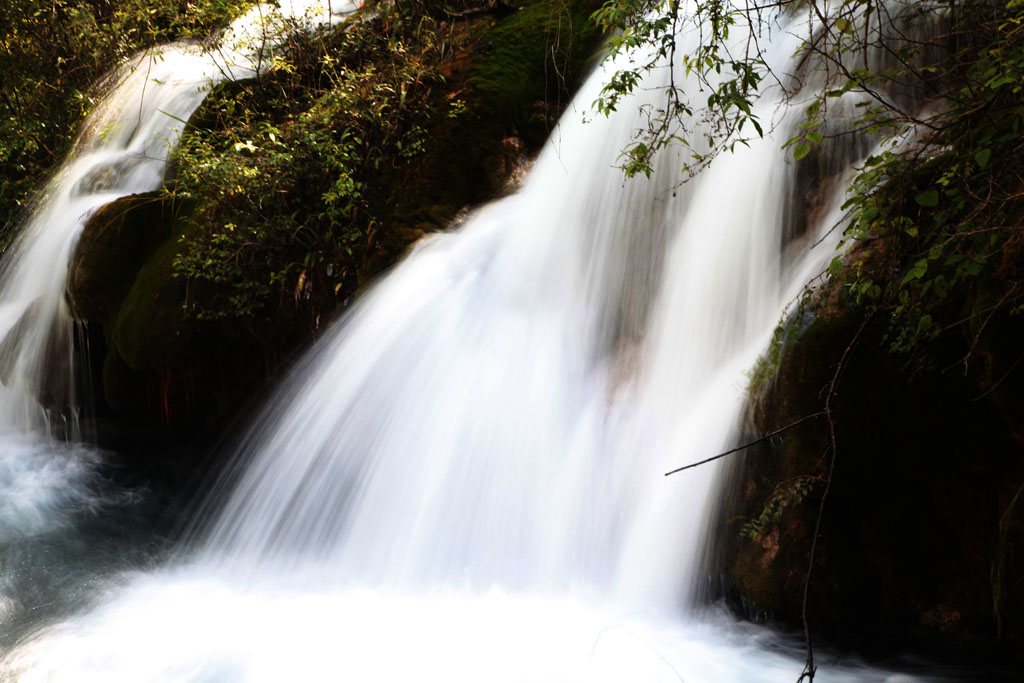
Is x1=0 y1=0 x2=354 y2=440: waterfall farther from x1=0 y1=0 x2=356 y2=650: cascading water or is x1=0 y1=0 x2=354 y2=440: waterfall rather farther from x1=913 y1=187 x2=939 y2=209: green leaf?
x1=913 y1=187 x2=939 y2=209: green leaf

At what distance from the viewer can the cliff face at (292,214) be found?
5.30 m

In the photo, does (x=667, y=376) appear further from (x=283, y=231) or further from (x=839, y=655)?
(x=283, y=231)

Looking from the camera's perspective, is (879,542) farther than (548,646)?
No

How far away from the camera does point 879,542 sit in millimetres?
2879

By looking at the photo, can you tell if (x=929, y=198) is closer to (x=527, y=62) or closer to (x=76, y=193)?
(x=527, y=62)

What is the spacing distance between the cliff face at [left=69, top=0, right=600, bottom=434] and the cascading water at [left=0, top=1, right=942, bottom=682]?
19.7 inches

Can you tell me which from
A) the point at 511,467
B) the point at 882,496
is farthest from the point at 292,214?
the point at 882,496

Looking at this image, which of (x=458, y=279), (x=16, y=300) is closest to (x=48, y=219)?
(x=16, y=300)

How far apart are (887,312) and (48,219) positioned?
22.3 ft

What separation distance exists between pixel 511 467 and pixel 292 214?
260 centimetres

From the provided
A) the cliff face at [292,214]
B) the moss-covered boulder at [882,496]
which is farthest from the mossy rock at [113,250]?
the moss-covered boulder at [882,496]

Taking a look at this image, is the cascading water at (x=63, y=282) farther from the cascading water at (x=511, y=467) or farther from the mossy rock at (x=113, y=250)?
the cascading water at (x=511, y=467)

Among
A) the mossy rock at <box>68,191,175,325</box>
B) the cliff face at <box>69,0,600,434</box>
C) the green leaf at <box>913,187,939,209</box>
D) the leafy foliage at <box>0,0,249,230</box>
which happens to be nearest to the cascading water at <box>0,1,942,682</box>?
the cliff face at <box>69,0,600,434</box>

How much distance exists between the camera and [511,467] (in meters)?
3.88
